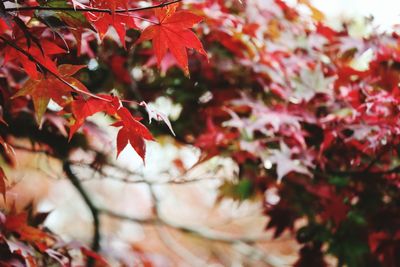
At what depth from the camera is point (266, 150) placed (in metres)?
1.67

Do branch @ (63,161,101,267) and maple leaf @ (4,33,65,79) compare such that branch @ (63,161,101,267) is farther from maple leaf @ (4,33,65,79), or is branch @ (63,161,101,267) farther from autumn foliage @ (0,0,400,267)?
maple leaf @ (4,33,65,79)

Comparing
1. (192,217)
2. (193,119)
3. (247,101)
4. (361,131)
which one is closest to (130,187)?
(192,217)

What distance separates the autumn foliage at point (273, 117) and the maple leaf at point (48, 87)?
0.76 ft

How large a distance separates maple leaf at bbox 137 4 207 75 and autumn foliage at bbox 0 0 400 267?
388 mm

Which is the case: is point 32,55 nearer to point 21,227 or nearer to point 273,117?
point 21,227

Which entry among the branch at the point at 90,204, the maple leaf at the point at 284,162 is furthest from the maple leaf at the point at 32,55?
the branch at the point at 90,204

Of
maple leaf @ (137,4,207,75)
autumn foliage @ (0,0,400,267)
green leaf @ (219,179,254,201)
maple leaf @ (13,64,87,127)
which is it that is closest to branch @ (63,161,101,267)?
autumn foliage @ (0,0,400,267)

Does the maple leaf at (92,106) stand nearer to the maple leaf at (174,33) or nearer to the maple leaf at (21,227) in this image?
the maple leaf at (174,33)

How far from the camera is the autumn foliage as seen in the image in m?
1.49

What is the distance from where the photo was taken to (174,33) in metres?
0.99

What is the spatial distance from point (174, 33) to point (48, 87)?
33 cm

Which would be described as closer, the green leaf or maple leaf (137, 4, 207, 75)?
maple leaf (137, 4, 207, 75)

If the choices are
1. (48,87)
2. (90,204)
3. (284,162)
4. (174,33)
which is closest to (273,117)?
(284,162)

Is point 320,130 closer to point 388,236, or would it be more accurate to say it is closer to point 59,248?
point 388,236
